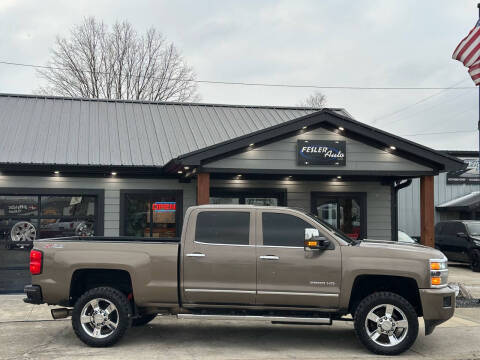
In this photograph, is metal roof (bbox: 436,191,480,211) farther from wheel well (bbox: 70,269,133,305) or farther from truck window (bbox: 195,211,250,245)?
wheel well (bbox: 70,269,133,305)

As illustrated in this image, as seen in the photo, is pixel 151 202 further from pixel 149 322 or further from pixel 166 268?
pixel 166 268

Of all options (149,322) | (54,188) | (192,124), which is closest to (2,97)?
(54,188)

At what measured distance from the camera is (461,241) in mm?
19016

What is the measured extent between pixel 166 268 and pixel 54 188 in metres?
7.23

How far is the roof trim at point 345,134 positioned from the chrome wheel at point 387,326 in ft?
17.8

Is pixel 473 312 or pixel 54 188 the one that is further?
pixel 54 188

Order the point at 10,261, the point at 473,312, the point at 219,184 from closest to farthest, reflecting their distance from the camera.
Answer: the point at 473,312, the point at 10,261, the point at 219,184

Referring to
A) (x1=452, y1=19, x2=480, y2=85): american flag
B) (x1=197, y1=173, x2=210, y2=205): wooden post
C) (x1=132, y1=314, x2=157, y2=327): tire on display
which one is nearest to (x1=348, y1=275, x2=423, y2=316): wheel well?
(x1=132, y1=314, x2=157, y2=327): tire on display

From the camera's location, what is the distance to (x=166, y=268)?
7.35 meters

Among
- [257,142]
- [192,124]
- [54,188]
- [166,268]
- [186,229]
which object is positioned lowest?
[166,268]

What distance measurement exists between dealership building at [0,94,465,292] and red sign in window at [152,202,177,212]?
28mm

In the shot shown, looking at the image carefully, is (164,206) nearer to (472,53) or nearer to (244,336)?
(244,336)

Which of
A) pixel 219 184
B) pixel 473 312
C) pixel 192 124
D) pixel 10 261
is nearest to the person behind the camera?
pixel 473 312

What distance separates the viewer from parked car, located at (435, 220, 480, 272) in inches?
720
